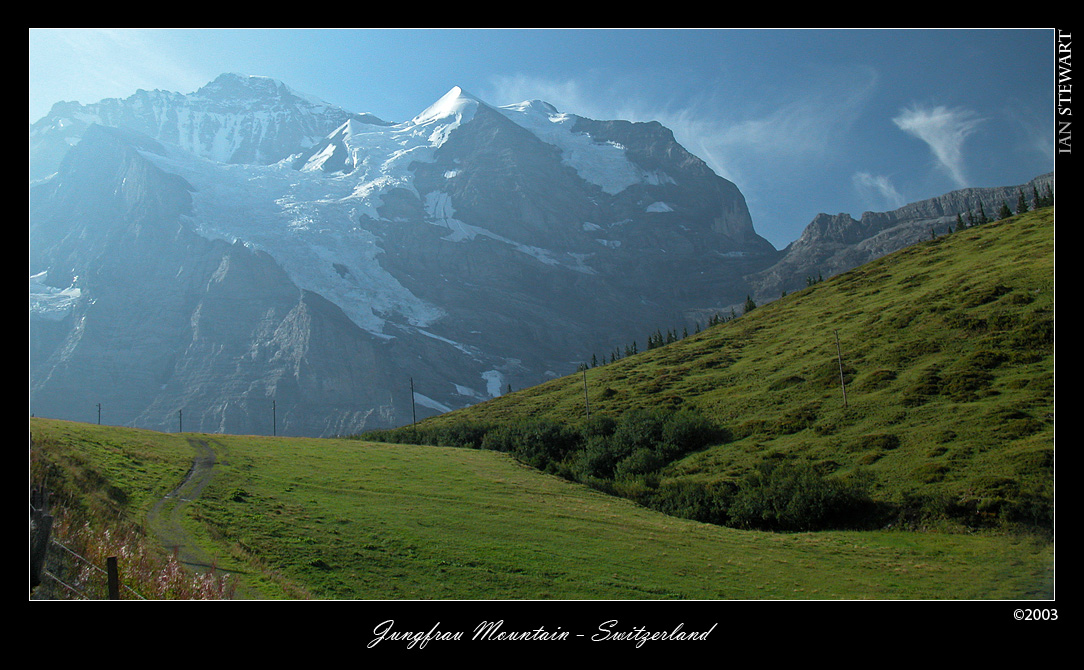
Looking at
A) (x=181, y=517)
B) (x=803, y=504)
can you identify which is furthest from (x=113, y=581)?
(x=803, y=504)

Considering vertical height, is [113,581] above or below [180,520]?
above

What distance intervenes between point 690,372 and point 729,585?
7478 cm

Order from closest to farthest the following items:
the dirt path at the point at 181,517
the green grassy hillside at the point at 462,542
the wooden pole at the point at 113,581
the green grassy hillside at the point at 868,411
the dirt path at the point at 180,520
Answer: the wooden pole at the point at 113,581 < the dirt path at the point at 180,520 < the dirt path at the point at 181,517 < the green grassy hillside at the point at 462,542 < the green grassy hillside at the point at 868,411

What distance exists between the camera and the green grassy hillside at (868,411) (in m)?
38.3

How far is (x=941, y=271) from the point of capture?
9469 cm

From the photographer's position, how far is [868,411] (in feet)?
180

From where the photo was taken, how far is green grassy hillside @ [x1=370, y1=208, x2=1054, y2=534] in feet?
126

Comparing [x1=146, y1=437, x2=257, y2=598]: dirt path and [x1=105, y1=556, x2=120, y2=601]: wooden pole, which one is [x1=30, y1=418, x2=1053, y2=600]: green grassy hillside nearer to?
[x1=146, y1=437, x2=257, y2=598]: dirt path

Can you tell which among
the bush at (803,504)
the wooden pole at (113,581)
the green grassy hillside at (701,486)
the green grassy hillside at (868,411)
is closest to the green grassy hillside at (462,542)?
the green grassy hillside at (701,486)
